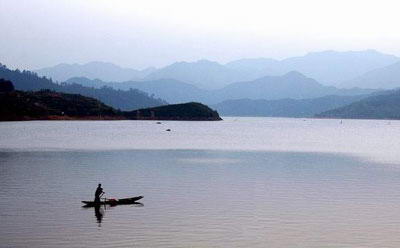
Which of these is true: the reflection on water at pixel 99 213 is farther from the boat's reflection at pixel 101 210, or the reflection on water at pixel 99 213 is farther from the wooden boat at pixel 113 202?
the wooden boat at pixel 113 202

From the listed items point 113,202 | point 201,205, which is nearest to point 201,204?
point 201,205

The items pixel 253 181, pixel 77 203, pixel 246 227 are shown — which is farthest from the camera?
pixel 253 181

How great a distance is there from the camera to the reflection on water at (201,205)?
39.1 metres

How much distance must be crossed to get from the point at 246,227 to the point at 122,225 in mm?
8619

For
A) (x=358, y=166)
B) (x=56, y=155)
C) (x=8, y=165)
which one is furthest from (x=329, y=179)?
(x=56, y=155)

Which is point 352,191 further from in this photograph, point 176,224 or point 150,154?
point 150,154

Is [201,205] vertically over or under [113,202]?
under

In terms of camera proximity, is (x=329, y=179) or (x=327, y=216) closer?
(x=327, y=216)

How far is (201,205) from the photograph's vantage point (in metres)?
51.6

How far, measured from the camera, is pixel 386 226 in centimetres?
4378

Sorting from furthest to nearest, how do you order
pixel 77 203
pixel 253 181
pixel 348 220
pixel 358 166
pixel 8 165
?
pixel 358 166, pixel 8 165, pixel 253 181, pixel 77 203, pixel 348 220

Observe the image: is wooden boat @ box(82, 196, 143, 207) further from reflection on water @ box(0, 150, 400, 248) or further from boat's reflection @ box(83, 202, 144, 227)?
reflection on water @ box(0, 150, 400, 248)

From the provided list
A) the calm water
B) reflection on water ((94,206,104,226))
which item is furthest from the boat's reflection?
the calm water

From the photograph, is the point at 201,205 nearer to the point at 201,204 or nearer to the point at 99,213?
the point at 201,204
